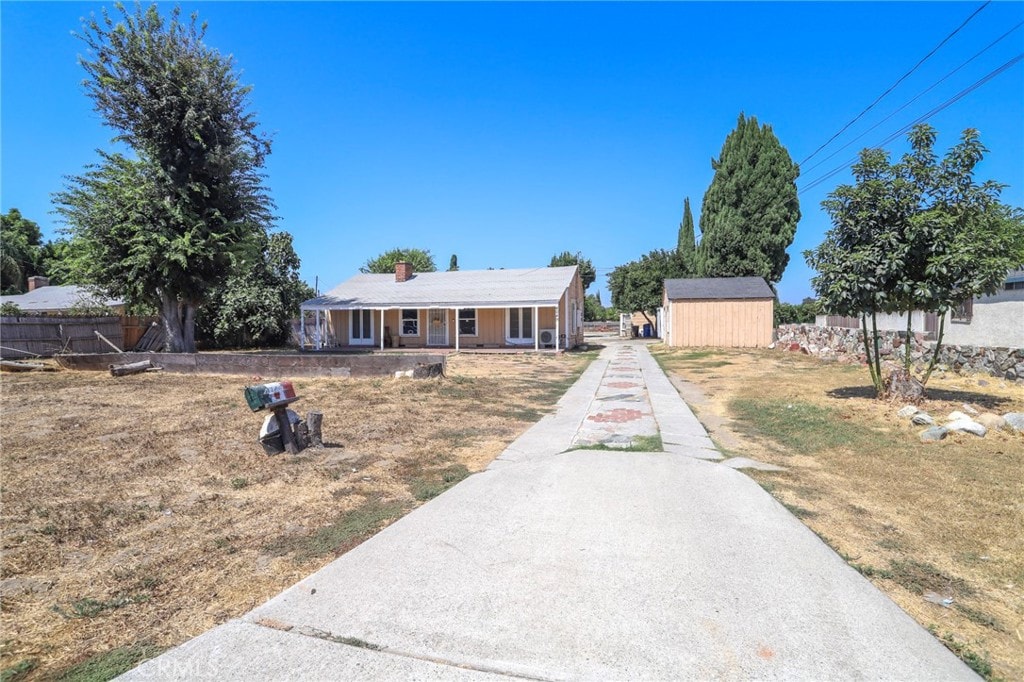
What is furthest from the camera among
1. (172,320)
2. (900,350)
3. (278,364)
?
(172,320)

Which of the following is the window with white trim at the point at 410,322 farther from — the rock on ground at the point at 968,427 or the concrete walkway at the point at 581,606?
the concrete walkway at the point at 581,606

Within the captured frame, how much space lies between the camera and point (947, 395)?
10578 millimetres

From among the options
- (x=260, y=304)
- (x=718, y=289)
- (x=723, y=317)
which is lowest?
(x=723, y=317)

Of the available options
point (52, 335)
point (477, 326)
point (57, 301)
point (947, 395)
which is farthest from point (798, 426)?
point (57, 301)

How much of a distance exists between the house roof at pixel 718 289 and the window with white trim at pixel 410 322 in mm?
13132

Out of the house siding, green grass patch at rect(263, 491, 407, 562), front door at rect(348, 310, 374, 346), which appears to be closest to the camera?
green grass patch at rect(263, 491, 407, 562)

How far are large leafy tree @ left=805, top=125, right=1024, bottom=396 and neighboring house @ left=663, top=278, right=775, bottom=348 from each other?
1819 centimetres

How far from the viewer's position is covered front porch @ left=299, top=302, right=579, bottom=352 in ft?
85.5

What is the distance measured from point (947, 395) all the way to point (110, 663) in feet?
43.0

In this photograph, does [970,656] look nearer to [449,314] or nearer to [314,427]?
[314,427]

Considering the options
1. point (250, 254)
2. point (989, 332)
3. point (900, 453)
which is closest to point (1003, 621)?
point (900, 453)

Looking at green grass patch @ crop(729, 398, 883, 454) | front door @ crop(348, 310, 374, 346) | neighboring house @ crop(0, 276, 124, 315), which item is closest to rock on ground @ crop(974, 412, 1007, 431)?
green grass patch @ crop(729, 398, 883, 454)

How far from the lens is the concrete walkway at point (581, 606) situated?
2371mm

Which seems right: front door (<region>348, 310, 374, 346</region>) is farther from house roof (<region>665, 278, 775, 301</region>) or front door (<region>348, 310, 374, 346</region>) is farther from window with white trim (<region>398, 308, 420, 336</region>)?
house roof (<region>665, 278, 775, 301</region>)
